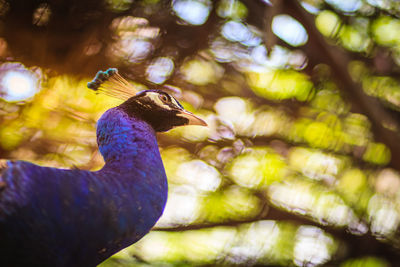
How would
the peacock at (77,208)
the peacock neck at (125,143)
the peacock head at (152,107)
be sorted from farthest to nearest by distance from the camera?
the peacock head at (152,107) < the peacock neck at (125,143) < the peacock at (77,208)

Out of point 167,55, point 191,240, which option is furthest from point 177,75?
point 191,240

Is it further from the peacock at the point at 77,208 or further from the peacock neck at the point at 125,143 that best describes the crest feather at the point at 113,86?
the peacock at the point at 77,208

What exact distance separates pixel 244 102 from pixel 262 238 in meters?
0.87

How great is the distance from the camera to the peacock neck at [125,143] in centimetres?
98

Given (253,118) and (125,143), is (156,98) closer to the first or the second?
(125,143)

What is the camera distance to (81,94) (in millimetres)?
1827

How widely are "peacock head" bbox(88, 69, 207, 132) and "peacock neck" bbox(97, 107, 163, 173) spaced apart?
49 mm

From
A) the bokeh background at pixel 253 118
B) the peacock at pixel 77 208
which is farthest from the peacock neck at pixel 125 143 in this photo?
the bokeh background at pixel 253 118

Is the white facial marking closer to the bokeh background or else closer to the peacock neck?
the peacock neck

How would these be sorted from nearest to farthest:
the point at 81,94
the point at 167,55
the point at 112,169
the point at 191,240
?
the point at 112,169 < the point at 81,94 < the point at 167,55 < the point at 191,240

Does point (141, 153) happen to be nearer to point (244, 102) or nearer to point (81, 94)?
point (81, 94)

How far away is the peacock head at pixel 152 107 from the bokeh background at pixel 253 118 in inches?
22.7

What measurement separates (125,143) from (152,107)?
0.21 m

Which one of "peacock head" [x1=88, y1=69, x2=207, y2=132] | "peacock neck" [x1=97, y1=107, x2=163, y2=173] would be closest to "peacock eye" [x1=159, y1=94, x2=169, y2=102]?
"peacock head" [x1=88, y1=69, x2=207, y2=132]
